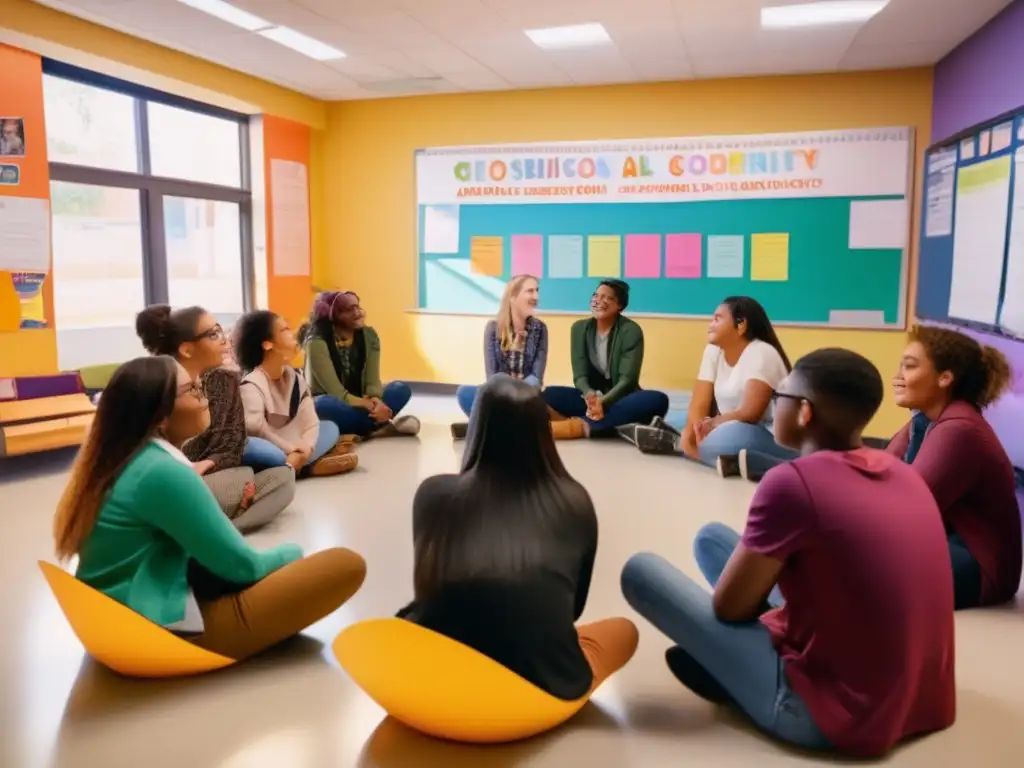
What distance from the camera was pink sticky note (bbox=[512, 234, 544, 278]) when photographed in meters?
6.91

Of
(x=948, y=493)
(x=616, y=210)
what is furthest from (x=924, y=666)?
(x=616, y=210)

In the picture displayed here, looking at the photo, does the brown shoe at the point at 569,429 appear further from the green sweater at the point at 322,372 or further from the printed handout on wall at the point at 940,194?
the printed handout on wall at the point at 940,194

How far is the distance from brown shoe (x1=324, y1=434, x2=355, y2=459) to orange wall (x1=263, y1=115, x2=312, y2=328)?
8.23ft

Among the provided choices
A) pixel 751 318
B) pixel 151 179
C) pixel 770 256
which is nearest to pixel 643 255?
pixel 770 256

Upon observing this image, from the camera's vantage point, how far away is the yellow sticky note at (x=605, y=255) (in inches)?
263

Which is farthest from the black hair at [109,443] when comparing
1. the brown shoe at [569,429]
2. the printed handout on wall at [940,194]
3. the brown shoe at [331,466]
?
the printed handout on wall at [940,194]

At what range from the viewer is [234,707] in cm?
204

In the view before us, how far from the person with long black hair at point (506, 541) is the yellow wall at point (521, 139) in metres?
4.94

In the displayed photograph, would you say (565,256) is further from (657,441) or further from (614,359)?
(657,441)

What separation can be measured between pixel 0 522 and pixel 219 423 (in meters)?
1.12

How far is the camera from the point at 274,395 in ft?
13.4

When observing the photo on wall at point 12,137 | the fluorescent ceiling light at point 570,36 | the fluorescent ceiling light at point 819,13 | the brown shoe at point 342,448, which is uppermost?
the fluorescent ceiling light at point 570,36

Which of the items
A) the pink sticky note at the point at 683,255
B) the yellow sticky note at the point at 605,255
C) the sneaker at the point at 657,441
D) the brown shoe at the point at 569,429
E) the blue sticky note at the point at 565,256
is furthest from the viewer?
the blue sticky note at the point at 565,256

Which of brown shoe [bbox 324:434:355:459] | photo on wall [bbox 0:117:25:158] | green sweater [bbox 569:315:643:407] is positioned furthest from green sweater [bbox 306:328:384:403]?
photo on wall [bbox 0:117:25:158]
